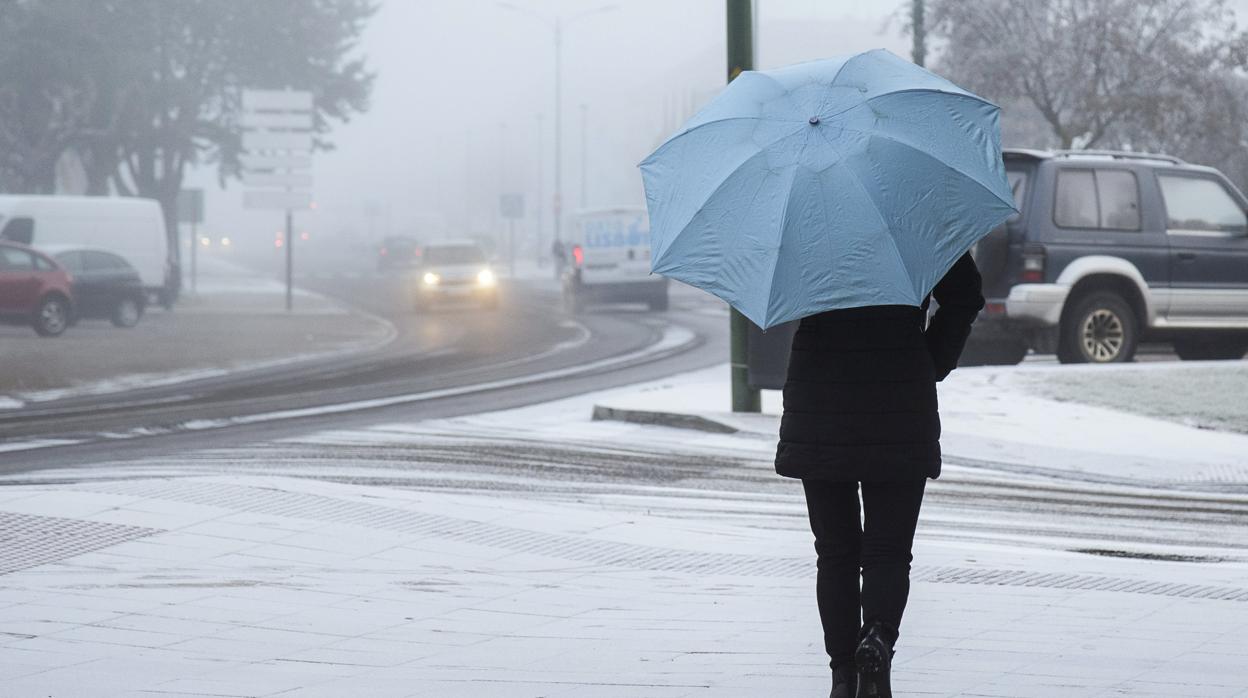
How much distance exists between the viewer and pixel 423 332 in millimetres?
30328

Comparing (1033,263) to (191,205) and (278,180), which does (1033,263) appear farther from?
(191,205)

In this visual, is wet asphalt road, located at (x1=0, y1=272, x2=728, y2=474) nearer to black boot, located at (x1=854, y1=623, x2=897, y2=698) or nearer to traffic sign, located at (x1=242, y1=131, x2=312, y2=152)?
traffic sign, located at (x1=242, y1=131, x2=312, y2=152)

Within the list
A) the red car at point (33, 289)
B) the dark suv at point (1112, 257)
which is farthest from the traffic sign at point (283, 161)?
the dark suv at point (1112, 257)

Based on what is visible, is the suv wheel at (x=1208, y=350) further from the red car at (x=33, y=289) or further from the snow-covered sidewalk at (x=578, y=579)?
the red car at (x=33, y=289)

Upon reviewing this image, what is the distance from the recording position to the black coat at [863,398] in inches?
182

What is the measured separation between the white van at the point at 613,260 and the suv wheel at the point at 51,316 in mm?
11018

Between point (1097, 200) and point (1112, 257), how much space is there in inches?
22.4

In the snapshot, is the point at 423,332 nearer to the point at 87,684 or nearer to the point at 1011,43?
the point at 1011,43

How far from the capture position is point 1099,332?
17.2m

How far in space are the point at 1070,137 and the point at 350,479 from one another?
105 ft

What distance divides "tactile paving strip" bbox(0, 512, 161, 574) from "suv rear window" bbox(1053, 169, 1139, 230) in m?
11.1

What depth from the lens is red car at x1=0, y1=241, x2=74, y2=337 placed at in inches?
1112

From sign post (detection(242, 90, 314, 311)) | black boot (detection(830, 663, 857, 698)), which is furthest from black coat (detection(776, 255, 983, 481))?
sign post (detection(242, 90, 314, 311))

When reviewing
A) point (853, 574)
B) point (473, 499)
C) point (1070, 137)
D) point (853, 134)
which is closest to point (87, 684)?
point (853, 574)
